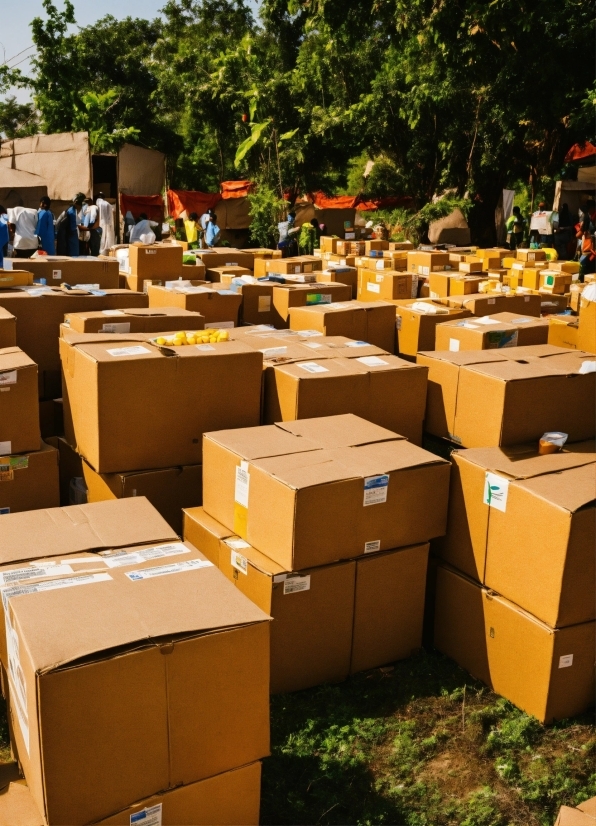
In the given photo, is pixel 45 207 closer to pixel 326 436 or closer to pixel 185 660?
pixel 326 436

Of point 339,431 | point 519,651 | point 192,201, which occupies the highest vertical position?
point 192,201

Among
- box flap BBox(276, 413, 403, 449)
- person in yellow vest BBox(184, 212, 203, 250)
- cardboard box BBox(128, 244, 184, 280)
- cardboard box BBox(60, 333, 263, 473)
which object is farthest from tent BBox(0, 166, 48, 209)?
box flap BBox(276, 413, 403, 449)

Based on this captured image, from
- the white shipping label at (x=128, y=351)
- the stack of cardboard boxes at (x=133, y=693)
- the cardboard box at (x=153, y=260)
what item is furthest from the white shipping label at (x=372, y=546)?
the cardboard box at (x=153, y=260)

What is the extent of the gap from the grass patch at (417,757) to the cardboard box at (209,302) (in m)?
2.99

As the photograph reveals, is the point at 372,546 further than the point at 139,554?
Yes

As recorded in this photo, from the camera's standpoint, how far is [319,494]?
3.14 metres

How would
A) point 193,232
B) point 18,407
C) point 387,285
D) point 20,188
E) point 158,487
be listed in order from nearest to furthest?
point 18,407 → point 158,487 → point 387,285 → point 193,232 → point 20,188

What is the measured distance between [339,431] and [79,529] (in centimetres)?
127

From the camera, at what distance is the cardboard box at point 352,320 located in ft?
17.5

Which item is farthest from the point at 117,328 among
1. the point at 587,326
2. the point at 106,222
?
the point at 106,222

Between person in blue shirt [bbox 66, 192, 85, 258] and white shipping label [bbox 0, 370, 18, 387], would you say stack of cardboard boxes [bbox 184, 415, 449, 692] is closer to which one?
white shipping label [bbox 0, 370, 18, 387]

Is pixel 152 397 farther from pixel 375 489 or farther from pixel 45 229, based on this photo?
pixel 45 229

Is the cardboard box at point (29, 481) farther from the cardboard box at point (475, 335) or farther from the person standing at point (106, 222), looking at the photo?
the person standing at point (106, 222)

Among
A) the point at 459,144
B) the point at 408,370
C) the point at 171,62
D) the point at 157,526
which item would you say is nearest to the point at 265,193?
the point at 459,144
